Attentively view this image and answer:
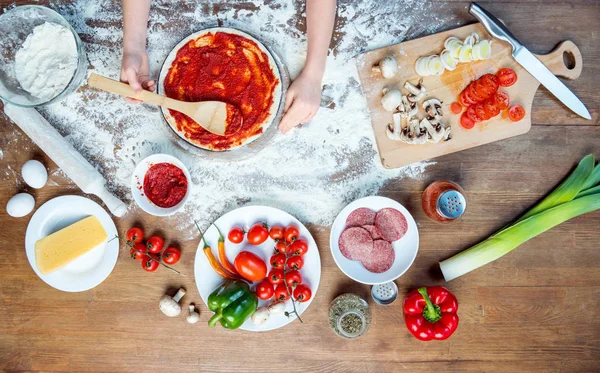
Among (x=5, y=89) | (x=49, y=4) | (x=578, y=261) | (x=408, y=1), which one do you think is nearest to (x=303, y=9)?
(x=408, y=1)

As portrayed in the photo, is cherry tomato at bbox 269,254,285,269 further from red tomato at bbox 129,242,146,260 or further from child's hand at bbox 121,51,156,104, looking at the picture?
child's hand at bbox 121,51,156,104

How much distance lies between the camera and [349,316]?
1.58 m

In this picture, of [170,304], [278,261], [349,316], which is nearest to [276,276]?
[278,261]

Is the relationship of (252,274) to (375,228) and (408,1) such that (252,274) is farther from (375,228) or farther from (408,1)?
(408,1)

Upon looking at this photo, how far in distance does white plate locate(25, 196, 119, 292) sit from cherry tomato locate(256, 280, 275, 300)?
543 mm

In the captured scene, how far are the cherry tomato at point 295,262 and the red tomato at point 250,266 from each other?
99mm

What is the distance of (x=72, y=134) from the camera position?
1652 millimetres

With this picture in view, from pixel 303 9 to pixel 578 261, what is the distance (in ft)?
4.71

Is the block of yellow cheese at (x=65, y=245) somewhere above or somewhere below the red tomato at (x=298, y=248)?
above

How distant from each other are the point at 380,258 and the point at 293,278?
328 mm

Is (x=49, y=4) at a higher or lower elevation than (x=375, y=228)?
higher

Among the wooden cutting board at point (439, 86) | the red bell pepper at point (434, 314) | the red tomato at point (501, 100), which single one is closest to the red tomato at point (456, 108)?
the wooden cutting board at point (439, 86)

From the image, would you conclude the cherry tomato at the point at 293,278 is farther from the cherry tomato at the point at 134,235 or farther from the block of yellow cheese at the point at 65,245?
the block of yellow cheese at the point at 65,245

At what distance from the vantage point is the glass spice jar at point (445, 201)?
1542 mm
